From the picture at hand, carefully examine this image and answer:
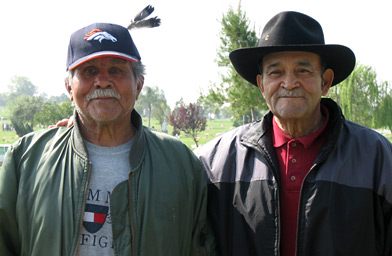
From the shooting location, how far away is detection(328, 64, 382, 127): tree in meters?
34.1

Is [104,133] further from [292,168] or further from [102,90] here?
[292,168]

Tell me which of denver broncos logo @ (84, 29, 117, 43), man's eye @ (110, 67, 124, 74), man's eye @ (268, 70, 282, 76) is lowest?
man's eye @ (110, 67, 124, 74)

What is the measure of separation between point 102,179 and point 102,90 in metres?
0.59

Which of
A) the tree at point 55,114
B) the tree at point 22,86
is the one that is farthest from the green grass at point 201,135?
the tree at point 22,86

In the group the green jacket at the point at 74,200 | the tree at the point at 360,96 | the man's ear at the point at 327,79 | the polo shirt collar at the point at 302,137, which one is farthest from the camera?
the tree at the point at 360,96

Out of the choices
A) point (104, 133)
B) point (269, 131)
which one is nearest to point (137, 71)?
point (104, 133)

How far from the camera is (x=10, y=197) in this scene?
2.08m

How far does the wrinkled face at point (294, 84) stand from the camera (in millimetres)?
2539

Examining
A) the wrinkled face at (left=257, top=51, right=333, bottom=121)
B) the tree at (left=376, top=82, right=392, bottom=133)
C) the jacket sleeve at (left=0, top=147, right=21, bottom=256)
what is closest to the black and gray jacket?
the wrinkled face at (left=257, top=51, right=333, bottom=121)

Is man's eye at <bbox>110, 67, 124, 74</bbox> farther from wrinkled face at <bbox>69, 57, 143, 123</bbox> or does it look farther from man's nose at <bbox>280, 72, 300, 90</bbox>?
man's nose at <bbox>280, 72, 300, 90</bbox>

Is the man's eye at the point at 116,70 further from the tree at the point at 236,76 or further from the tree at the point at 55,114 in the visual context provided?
the tree at the point at 55,114

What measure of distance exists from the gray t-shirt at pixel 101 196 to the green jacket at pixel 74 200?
6 cm

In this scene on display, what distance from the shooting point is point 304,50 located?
255cm

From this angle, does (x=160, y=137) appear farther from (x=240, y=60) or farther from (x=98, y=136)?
(x=240, y=60)
